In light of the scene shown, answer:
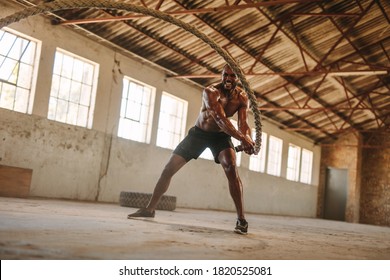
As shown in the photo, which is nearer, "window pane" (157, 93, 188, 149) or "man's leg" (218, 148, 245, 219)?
"man's leg" (218, 148, 245, 219)

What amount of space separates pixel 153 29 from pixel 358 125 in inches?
525

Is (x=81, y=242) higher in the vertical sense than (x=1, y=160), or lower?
lower

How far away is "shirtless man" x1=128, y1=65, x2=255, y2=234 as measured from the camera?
4.21 m

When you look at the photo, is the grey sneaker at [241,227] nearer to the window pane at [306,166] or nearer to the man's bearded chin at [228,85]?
the man's bearded chin at [228,85]

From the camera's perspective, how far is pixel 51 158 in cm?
875

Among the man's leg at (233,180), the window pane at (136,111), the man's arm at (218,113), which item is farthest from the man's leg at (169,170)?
the window pane at (136,111)

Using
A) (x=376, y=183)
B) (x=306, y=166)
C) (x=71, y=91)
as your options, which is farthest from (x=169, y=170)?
(x=376, y=183)

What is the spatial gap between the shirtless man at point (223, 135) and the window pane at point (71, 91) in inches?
199

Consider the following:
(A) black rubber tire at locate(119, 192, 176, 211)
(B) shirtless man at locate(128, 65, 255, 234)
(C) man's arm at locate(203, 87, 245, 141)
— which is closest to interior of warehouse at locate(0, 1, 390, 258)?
(A) black rubber tire at locate(119, 192, 176, 211)

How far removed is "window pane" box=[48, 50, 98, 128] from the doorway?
48.2 ft

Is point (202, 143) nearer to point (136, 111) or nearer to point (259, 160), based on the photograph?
point (136, 111)

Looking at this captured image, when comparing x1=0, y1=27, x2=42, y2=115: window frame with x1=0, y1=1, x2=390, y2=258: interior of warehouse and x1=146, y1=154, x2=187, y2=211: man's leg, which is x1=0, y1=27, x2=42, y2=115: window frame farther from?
x1=146, y1=154, x2=187, y2=211: man's leg
